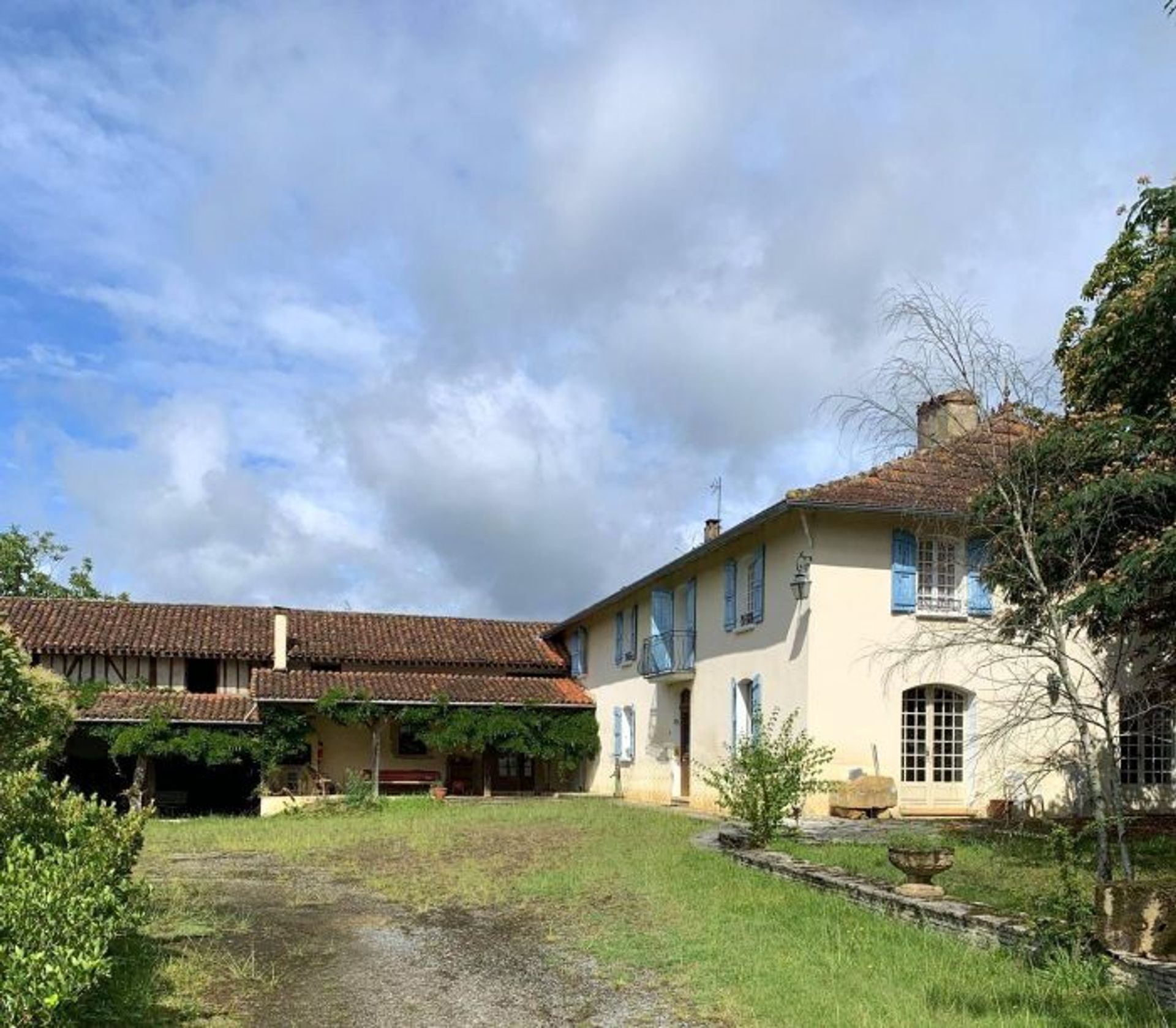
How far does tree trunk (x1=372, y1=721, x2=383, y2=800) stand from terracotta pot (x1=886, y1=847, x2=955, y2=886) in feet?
60.8

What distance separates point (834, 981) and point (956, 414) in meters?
5.54

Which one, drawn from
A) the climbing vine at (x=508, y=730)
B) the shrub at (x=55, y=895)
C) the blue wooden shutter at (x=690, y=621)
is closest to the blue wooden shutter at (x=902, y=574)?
the blue wooden shutter at (x=690, y=621)

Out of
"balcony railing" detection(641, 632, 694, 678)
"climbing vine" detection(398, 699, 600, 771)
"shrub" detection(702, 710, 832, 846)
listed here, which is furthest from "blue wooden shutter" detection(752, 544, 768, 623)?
"climbing vine" detection(398, 699, 600, 771)

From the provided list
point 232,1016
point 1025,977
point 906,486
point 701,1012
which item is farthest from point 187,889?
point 906,486

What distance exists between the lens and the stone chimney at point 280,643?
28.5 metres

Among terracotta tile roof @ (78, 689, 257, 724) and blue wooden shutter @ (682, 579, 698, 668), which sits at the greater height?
blue wooden shutter @ (682, 579, 698, 668)

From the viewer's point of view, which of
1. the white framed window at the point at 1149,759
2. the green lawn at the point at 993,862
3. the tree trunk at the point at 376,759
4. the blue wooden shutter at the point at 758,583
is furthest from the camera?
the tree trunk at the point at 376,759

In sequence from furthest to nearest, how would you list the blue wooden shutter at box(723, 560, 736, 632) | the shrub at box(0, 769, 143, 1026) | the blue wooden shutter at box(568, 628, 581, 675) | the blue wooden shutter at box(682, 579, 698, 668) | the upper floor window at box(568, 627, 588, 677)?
the blue wooden shutter at box(568, 628, 581, 675)
the upper floor window at box(568, 627, 588, 677)
the blue wooden shutter at box(682, 579, 698, 668)
the blue wooden shutter at box(723, 560, 736, 632)
the shrub at box(0, 769, 143, 1026)

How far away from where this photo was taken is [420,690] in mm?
27828

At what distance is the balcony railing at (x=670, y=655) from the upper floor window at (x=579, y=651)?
6.65 m

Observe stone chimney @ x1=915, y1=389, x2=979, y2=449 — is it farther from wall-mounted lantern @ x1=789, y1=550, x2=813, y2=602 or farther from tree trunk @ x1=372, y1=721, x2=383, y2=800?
tree trunk @ x1=372, y1=721, x2=383, y2=800

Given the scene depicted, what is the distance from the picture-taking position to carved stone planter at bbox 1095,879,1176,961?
665cm

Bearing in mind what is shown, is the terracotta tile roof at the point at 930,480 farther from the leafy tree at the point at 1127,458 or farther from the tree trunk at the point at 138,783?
the tree trunk at the point at 138,783

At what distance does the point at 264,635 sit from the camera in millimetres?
29922
